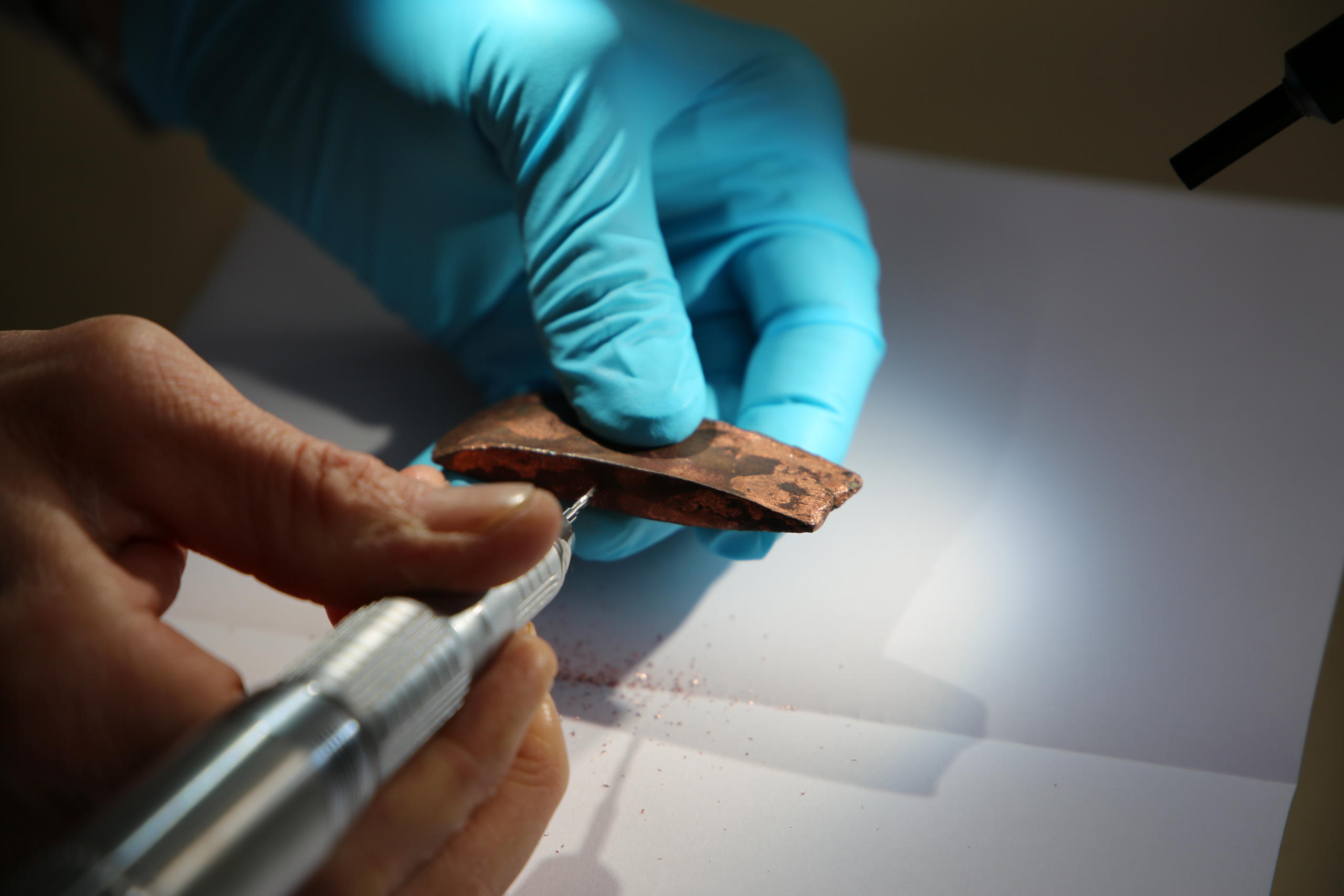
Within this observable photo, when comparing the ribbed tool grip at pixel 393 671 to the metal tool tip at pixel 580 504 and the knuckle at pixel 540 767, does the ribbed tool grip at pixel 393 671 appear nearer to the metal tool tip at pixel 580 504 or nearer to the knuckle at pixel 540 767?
the knuckle at pixel 540 767

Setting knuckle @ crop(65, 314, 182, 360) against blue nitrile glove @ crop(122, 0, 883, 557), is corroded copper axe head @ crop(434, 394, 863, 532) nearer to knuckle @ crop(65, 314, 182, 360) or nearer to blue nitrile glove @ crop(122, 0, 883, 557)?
blue nitrile glove @ crop(122, 0, 883, 557)

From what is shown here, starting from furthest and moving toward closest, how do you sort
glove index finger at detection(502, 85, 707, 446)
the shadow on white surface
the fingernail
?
glove index finger at detection(502, 85, 707, 446)
the shadow on white surface
the fingernail

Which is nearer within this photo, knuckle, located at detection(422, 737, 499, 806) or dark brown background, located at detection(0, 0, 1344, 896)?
knuckle, located at detection(422, 737, 499, 806)

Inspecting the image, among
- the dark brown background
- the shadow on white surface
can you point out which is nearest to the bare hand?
the shadow on white surface

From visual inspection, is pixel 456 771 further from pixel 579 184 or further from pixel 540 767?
pixel 579 184

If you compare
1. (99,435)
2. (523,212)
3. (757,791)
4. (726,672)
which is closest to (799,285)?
(523,212)

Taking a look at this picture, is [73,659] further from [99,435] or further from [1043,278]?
[1043,278]
